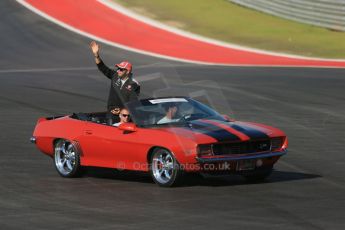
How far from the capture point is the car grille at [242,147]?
11203 mm

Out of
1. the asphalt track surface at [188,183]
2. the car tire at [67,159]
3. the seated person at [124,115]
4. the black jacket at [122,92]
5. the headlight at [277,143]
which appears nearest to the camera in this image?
the asphalt track surface at [188,183]

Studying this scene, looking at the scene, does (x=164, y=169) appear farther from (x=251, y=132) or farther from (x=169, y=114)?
(x=251, y=132)

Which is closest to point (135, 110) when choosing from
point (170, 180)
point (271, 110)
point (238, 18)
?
point (170, 180)

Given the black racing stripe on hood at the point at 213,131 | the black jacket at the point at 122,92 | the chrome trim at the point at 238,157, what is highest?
the black jacket at the point at 122,92

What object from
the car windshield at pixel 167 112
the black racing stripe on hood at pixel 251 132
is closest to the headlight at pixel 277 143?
the black racing stripe on hood at pixel 251 132

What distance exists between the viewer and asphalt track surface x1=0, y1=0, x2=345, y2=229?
A: 9.38m

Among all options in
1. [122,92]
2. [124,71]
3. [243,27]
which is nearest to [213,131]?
[122,92]

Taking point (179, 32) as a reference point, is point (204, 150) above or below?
below

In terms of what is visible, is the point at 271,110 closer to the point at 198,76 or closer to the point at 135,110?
the point at 198,76

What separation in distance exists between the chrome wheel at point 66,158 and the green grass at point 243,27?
17.4m

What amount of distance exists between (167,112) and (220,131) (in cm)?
98

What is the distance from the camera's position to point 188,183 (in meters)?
11.8

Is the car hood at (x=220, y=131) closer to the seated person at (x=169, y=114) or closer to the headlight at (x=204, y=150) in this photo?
the headlight at (x=204, y=150)

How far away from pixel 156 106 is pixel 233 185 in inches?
62.1
